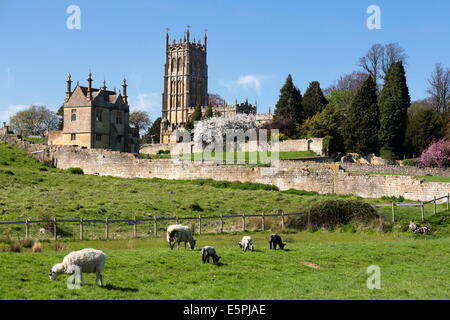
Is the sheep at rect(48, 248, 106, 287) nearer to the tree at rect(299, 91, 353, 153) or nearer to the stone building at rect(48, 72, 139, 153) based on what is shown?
the stone building at rect(48, 72, 139, 153)

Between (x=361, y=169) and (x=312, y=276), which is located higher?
(x=361, y=169)

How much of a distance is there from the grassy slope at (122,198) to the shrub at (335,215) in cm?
273

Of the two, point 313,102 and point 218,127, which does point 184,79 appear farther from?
point 313,102

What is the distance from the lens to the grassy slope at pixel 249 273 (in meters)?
15.5

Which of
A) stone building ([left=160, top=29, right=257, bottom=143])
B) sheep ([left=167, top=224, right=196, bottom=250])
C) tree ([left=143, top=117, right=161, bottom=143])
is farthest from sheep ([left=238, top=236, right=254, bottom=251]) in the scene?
stone building ([left=160, top=29, right=257, bottom=143])

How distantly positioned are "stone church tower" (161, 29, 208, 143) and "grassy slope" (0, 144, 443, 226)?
108 metres

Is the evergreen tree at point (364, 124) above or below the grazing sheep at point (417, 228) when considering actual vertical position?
above

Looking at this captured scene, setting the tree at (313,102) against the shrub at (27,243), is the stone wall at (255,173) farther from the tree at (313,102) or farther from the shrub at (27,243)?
the tree at (313,102)

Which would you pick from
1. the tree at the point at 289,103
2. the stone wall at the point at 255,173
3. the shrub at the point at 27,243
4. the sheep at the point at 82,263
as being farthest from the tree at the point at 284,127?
the sheep at the point at 82,263

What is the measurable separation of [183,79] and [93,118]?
10301 cm
